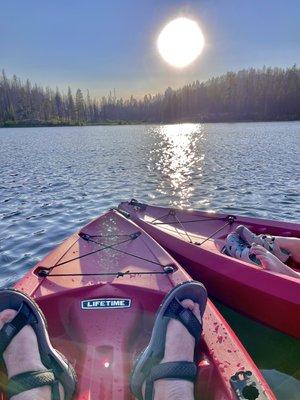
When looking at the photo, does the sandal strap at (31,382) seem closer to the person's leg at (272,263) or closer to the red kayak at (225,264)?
the red kayak at (225,264)

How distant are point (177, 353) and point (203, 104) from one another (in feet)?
386

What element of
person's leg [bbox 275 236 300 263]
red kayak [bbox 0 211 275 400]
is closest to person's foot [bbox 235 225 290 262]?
person's leg [bbox 275 236 300 263]

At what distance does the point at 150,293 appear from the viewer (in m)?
4.20

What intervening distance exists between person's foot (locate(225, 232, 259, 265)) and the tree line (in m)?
92.0

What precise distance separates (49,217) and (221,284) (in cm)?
693

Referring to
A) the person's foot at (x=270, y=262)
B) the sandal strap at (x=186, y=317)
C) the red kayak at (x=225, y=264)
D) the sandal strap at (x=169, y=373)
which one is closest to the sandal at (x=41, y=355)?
the sandal strap at (x=169, y=373)

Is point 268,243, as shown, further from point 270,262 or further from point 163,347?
point 163,347

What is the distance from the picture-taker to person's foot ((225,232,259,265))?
5.21m

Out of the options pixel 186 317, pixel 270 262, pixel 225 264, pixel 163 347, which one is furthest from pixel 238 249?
pixel 163 347

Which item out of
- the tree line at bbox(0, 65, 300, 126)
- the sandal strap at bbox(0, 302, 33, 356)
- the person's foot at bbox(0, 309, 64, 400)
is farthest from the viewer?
the tree line at bbox(0, 65, 300, 126)

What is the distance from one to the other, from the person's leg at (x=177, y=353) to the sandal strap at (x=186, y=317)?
0.04 metres

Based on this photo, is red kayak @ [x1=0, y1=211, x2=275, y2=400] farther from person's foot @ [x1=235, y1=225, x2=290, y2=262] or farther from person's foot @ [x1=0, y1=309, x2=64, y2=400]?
person's foot @ [x1=235, y1=225, x2=290, y2=262]

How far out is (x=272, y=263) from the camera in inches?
188

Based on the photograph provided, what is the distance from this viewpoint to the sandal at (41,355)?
2.74m
